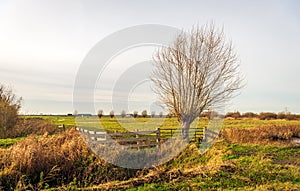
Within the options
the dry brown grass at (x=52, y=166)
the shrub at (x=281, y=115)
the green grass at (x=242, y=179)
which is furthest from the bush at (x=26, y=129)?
the shrub at (x=281, y=115)

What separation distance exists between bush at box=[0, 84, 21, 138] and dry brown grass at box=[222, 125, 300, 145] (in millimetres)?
18399

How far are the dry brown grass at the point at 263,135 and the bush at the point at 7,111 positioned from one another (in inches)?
724

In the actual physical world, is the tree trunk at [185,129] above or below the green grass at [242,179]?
above

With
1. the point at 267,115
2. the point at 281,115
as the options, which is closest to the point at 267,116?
the point at 267,115

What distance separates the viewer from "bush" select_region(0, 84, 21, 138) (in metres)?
23.1

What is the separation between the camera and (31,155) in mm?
10445

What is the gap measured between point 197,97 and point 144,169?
8.44m

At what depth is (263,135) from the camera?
2219 cm

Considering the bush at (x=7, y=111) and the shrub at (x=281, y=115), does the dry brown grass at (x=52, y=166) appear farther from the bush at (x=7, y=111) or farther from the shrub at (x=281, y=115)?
the shrub at (x=281, y=115)

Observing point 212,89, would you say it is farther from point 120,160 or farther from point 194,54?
point 120,160

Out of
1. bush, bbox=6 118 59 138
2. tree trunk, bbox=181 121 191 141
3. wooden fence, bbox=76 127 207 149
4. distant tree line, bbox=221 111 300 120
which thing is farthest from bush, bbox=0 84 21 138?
distant tree line, bbox=221 111 300 120

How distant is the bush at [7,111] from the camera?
75.9ft

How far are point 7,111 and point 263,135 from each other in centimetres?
2224

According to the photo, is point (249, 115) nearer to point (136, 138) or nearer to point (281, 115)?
point (281, 115)
